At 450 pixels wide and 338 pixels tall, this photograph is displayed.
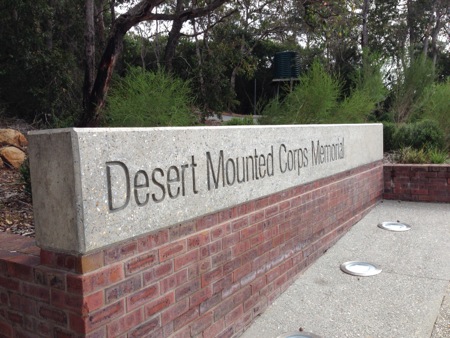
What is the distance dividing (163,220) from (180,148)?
44 cm

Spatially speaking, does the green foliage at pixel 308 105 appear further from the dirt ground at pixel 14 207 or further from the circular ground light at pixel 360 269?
the dirt ground at pixel 14 207

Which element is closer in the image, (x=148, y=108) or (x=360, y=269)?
(x=360, y=269)

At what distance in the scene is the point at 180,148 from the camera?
2623 mm

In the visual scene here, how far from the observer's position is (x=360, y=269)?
4316 mm

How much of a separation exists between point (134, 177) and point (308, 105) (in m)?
5.90

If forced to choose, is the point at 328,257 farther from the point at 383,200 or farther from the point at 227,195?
Answer: the point at 383,200

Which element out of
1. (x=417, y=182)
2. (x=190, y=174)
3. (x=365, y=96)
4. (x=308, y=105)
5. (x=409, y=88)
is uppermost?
(x=409, y=88)

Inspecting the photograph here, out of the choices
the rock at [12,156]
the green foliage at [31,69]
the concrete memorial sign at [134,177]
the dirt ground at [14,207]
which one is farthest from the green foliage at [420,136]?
the dirt ground at [14,207]

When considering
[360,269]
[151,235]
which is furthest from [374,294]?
[151,235]

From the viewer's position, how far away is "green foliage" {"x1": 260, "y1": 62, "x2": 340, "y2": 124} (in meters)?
7.67

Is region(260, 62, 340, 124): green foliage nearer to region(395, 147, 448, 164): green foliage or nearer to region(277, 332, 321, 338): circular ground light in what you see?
region(395, 147, 448, 164): green foliage

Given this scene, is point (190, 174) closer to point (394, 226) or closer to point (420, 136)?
point (394, 226)

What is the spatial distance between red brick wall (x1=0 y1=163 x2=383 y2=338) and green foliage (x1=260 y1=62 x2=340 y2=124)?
371 centimetres

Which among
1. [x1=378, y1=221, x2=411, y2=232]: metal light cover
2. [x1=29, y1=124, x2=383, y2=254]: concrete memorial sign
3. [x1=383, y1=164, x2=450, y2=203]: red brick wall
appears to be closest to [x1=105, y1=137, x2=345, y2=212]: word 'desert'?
[x1=29, y1=124, x2=383, y2=254]: concrete memorial sign
